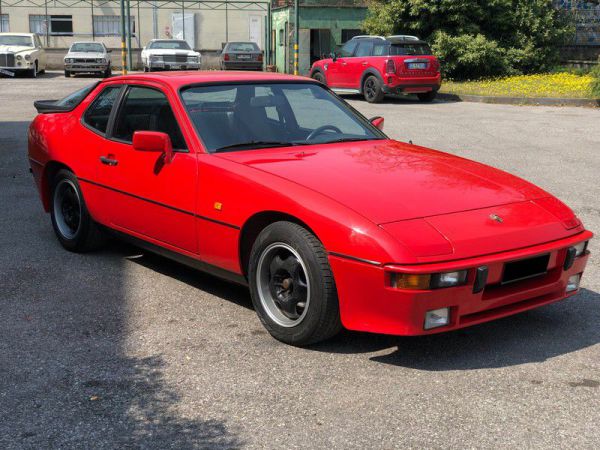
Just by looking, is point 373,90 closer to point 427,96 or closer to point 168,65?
point 427,96

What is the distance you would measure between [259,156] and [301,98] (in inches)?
38.4

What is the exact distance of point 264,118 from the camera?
5.05 m

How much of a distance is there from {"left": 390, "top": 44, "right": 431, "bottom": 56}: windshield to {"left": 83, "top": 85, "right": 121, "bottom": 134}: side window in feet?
47.7

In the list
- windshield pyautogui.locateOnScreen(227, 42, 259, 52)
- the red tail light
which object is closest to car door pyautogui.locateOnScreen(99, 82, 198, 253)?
the red tail light

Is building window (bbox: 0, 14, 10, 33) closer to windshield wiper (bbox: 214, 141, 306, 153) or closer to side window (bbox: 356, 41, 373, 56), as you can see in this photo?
side window (bbox: 356, 41, 373, 56)

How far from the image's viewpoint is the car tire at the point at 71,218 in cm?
578

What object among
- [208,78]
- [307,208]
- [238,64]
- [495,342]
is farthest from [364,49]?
[307,208]

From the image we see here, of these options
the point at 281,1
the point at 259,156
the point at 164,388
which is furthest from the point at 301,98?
the point at 281,1

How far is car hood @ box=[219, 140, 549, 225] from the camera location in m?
3.94

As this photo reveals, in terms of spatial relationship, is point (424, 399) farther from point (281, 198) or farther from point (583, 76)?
point (583, 76)

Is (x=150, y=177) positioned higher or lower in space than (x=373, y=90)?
higher

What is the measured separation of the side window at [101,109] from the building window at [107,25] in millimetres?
36995

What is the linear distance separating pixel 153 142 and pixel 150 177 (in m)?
0.28

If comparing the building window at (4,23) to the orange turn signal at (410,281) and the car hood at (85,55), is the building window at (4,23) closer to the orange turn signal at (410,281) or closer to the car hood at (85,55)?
the car hood at (85,55)
